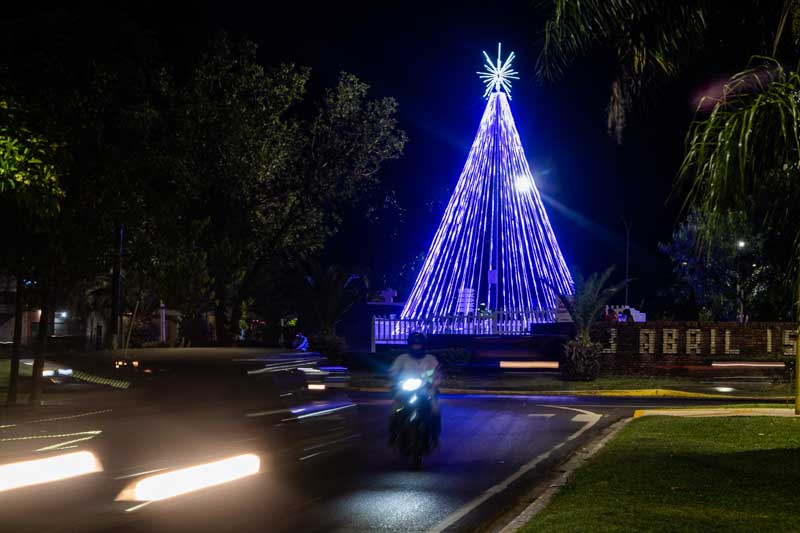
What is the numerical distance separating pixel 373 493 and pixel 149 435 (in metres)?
3.21

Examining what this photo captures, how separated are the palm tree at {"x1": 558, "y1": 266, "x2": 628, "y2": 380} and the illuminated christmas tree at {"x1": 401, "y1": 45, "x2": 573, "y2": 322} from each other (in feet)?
13.3

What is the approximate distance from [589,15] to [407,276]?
142 ft

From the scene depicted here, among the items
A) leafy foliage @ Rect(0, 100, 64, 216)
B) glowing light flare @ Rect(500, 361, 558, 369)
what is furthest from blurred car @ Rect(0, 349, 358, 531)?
glowing light flare @ Rect(500, 361, 558, 369)

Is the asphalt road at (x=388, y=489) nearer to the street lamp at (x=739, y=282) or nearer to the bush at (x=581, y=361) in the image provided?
the bush at (x=581, y=361)

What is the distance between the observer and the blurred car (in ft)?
26.4

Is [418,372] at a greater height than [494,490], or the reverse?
[418,372]

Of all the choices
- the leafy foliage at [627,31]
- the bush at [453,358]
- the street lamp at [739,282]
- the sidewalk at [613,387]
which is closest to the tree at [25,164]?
the leafy foliage at [627,31]

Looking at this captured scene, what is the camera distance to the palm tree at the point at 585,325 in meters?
30.8

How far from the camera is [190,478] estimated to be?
9.07m

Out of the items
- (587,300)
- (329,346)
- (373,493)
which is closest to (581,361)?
(587,300)

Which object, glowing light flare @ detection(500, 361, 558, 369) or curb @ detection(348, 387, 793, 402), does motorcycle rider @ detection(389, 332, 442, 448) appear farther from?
glowing light flare @ detection(500, 361, 558, 369)

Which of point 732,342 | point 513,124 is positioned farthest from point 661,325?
point 513,124

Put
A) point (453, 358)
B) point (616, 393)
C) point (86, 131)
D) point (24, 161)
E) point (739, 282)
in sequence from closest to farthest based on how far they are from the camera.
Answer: point (24, 161) < point (86, 131) < point (616, 393) < point (453, 358) < point (739, 282)

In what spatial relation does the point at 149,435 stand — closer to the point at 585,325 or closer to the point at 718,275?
the point at 585,325
